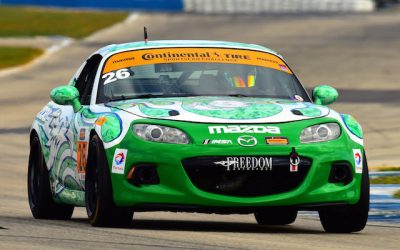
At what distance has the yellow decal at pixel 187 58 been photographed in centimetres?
1013

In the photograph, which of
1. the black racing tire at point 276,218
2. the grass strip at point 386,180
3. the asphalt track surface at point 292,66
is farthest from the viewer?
the grass strip at point 386,180

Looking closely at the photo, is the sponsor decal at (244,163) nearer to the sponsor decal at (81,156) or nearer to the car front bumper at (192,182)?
the car front bumper at (192,182)

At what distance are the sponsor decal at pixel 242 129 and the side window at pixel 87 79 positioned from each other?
160 cm

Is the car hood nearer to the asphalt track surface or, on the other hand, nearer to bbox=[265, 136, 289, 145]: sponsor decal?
bbox=[265, 136, 289, 145]: sponsor decal

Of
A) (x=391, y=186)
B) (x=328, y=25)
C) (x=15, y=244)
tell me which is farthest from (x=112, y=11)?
(x=15, y=244)

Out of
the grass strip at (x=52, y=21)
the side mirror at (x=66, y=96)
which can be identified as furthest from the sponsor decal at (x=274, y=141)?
the grass strip at (x=52, y=21)

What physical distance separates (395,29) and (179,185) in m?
35.7

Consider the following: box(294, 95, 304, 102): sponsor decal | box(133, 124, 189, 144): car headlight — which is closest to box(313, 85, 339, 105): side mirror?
box(294, 95, 304, 102): sponsor decal

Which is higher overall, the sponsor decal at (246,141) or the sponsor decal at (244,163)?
the sponsor decal at (246,141)

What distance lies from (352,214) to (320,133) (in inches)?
24.3

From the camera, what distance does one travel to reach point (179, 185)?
8.85m

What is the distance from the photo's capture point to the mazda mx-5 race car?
29.0ft

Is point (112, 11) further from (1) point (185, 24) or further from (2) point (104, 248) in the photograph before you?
(2) point (104, 248)

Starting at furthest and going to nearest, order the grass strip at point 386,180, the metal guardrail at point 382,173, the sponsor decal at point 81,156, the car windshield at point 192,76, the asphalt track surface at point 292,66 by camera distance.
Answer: the metal guardrail at point 382,173 → the grass strip at point 386,180 → the car windshield at point 192,76 → the sponsor decal at point 81,156 → the asphalt track surface at point 292,66
